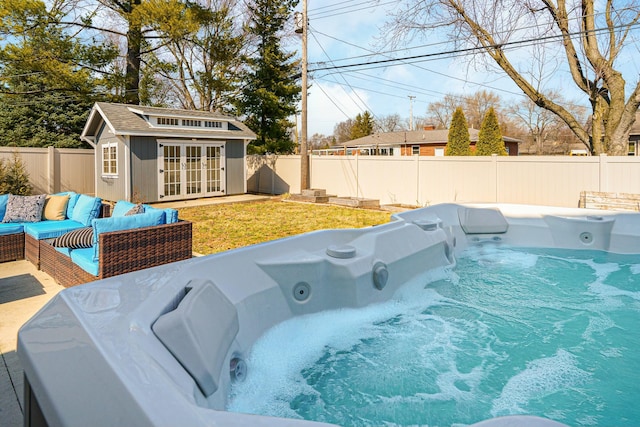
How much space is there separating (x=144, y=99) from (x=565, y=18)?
15.8m

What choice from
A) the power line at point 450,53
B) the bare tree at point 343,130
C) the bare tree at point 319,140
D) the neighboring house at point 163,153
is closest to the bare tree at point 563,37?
the power line at point 450,53

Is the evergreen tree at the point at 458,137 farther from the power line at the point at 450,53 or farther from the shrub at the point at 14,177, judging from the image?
the shrub at the point at 14,177

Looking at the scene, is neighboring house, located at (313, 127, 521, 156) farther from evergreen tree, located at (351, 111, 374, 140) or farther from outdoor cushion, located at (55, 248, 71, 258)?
outdoor cushion, located at (55, 248, 71, 258)

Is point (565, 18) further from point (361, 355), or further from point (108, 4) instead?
point (108, 4)

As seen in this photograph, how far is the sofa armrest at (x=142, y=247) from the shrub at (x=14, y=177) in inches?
338

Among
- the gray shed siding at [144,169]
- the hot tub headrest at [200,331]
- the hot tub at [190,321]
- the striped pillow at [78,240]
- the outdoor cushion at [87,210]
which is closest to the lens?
the hot tub at [190,321]

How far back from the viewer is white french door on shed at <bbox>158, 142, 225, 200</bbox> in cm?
1212

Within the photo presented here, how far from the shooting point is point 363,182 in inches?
492

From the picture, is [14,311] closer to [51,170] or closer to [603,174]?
[603,174]

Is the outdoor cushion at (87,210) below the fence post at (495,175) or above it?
below

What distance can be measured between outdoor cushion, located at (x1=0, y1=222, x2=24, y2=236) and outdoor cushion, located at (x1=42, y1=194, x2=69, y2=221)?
45cm

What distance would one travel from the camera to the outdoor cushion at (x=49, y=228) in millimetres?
4867

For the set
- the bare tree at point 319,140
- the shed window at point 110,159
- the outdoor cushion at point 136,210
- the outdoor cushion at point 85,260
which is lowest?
the outdoor cushion at point 85,260

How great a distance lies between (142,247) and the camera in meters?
4.01
